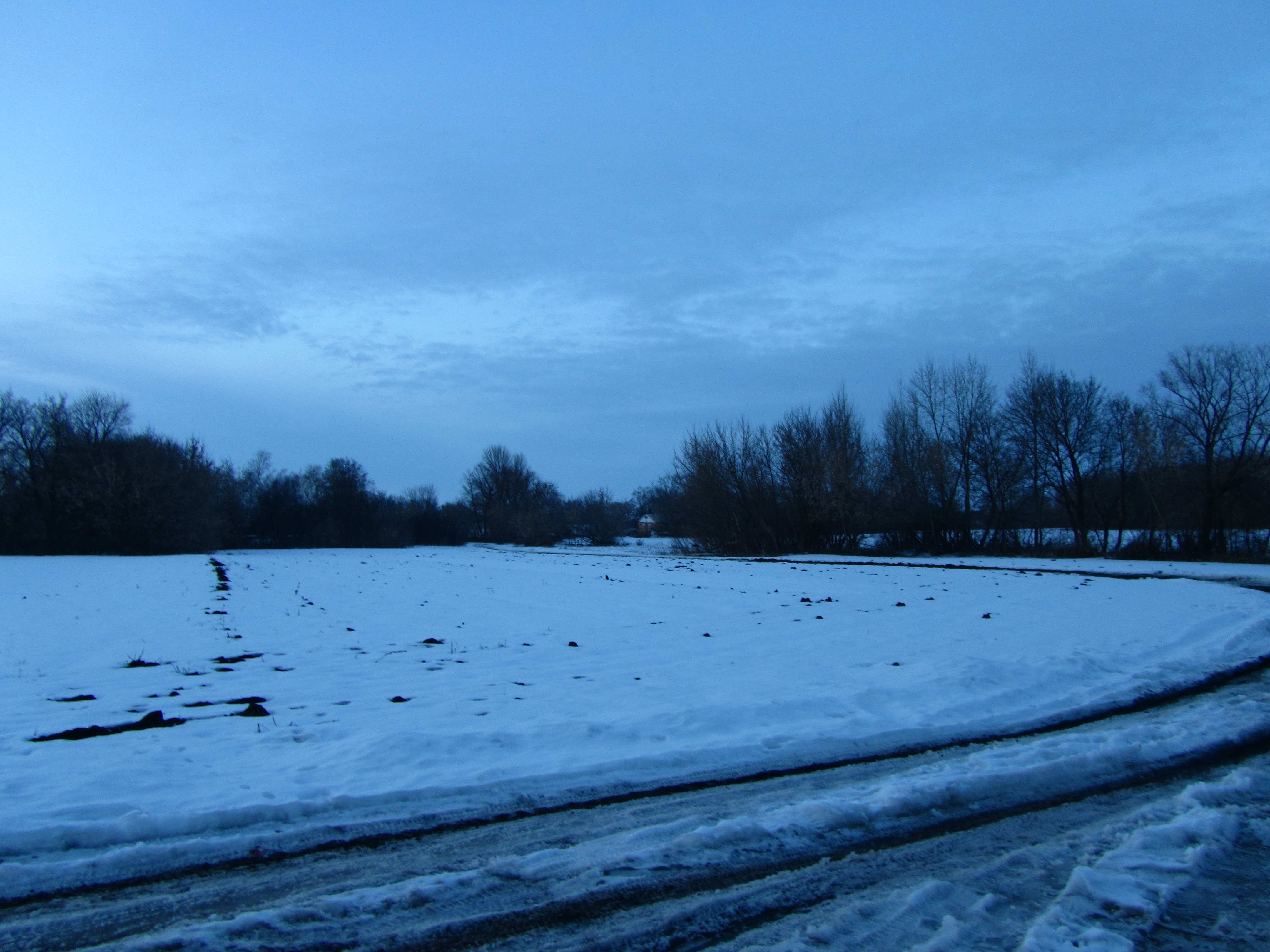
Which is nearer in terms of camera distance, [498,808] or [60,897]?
[60,897]

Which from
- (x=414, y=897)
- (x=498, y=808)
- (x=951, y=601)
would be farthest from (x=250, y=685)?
(x=951, y=601)

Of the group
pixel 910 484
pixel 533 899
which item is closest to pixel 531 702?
pixel 533 899

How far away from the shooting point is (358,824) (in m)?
4.06

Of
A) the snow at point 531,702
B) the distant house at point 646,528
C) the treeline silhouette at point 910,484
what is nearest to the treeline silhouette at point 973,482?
the treeline silhouette at point 910,484

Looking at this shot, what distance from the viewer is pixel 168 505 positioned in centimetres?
5238

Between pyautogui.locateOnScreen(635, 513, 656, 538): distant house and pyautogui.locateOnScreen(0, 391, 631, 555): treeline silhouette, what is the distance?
15068 mm

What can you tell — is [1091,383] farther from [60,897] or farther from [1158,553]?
[60,897]

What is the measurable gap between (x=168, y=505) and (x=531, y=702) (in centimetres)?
5647

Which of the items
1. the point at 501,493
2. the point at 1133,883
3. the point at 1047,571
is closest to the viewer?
the point at 1133,883

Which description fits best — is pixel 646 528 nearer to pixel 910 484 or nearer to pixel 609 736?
pixel 910 484

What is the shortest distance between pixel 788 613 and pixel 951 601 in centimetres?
414

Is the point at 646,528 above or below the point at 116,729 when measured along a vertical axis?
above

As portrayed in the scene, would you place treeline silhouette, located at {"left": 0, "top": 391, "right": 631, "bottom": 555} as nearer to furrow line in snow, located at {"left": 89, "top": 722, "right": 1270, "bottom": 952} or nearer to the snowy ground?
the snowy ground

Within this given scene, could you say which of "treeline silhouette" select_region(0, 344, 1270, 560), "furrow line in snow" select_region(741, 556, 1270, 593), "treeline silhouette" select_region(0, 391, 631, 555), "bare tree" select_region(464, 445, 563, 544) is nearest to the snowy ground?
"furrow line in snow" select_region(741, 556, 1270, 593)
